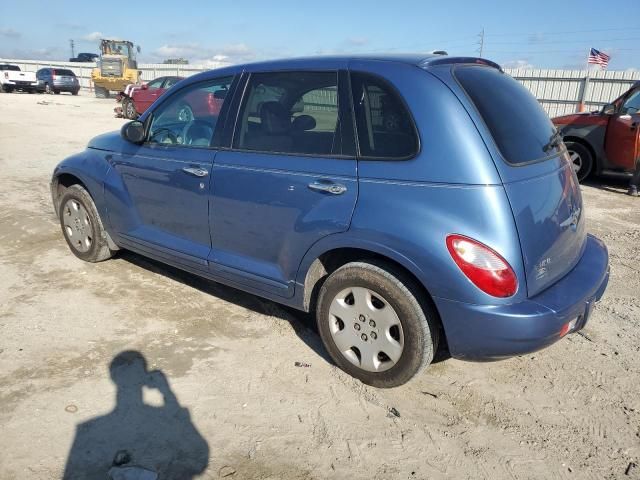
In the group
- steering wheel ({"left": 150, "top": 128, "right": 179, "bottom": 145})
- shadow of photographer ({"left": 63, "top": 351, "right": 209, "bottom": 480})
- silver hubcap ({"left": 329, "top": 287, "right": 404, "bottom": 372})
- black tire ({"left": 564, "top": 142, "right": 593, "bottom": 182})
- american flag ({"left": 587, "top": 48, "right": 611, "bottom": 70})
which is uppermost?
american flag ({"left": 587, "top": 48, "right": 611, "bottom": 70})

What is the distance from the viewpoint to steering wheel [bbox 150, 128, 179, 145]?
13.2 feet

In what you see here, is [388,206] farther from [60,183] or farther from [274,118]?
[60,183]

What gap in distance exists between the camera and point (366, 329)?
2.98 meters

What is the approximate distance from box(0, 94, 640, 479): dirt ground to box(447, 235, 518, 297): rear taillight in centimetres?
81

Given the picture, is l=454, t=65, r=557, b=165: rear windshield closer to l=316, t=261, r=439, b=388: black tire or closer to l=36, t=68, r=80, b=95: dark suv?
l=316, t=261, r=439, b=388: black tire

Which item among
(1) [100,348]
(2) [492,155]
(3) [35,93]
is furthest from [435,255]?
(3) [35,93]

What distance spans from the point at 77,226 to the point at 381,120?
3274 mm

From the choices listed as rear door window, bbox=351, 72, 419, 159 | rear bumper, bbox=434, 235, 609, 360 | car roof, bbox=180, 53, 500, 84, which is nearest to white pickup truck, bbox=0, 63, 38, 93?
car roof, bbox=180, 53, 500, 84

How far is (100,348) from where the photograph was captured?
11.3 feet

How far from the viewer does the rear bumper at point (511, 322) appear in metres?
2.55

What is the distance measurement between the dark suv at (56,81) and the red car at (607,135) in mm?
32236

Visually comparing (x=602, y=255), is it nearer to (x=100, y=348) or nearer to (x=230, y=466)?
(x=230, y=466)

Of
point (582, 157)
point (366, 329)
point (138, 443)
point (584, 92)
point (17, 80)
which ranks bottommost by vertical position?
point (138, 443)

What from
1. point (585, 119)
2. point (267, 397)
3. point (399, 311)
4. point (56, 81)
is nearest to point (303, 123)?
point (399, 311)
